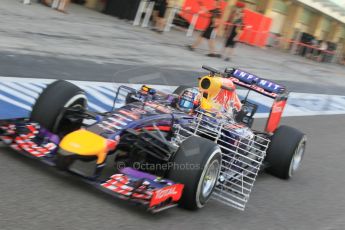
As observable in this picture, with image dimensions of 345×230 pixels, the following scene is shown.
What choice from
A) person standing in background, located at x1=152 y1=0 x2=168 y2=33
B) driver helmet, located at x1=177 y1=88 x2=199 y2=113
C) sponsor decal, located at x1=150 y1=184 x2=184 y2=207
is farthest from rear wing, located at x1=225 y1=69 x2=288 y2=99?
→ person standing in background, located at x1=152 y1=0 x2=168 y2=33

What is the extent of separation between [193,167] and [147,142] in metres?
0.48

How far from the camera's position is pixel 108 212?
15.3 ft

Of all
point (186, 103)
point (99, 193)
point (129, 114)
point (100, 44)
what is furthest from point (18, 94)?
point (100, 44)

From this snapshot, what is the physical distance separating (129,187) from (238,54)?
16.8 m

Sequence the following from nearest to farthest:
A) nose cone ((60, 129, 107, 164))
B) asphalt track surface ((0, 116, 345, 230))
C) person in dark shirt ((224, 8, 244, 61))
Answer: asphalt track surface ((0, 116, 345, 230))
nose cone ((60, 129, 107, 164))
person in dark shirt ((224, 8, 244, 61))

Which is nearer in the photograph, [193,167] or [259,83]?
[193,167]

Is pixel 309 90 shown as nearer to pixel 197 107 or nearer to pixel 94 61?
pixel 94 61

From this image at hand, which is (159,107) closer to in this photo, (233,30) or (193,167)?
(193,167)

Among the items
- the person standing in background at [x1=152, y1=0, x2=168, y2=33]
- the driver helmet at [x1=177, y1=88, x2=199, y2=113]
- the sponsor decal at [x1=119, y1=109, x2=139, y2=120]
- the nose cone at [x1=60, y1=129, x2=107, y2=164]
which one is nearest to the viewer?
the nose cone at [x1=60, y1=129, x2=107, y2=164]

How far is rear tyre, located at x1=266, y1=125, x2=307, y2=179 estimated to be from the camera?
23.4 feet

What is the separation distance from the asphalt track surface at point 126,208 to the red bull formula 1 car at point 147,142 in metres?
0.16

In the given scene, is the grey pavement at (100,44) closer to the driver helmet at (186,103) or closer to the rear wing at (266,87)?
the rear wing at (266,87)

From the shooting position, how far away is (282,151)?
7.11 meters

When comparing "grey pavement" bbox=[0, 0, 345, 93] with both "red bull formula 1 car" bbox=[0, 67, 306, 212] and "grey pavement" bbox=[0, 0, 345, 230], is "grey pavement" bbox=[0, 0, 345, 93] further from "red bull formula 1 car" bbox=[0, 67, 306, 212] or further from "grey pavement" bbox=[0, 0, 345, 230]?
"red bull formula 1 car" bbox=[0, 67, 306, 212]
